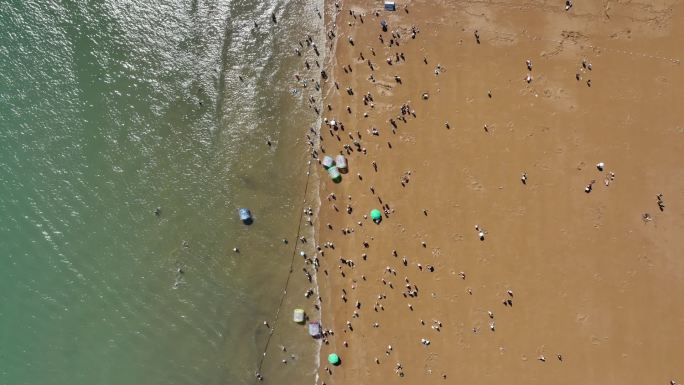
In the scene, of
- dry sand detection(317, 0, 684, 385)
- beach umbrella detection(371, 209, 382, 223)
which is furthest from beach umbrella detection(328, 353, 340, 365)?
beach umbrella detection(371, 209, 382, 223)

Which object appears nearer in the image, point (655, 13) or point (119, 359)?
point (655, 13)

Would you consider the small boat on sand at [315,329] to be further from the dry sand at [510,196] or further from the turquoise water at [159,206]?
the turquoise water at [159,206]

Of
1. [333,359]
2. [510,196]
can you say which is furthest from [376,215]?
[333,359]

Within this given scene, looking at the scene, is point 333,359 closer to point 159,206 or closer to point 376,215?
point 376,215

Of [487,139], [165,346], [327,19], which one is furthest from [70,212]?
[487,139]

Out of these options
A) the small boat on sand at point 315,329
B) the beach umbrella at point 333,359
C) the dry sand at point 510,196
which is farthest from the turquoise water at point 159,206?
the dry sand at point 510,196

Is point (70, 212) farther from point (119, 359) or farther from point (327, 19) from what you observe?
point (327, 19)
